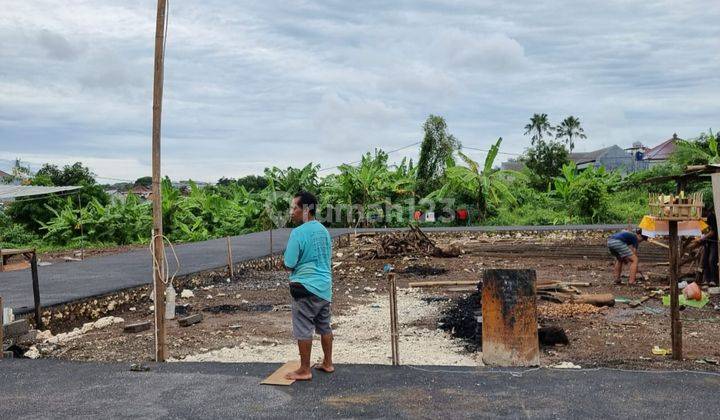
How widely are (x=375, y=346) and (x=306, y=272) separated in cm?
268

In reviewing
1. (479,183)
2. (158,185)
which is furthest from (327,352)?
(479,183)

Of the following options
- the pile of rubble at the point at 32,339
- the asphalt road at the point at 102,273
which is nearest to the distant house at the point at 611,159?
the asphalt road at the point at 102,273

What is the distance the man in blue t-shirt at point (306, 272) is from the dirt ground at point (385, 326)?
1.70 metres

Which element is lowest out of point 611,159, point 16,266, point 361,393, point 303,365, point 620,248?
point 361,393

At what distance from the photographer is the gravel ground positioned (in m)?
6.83

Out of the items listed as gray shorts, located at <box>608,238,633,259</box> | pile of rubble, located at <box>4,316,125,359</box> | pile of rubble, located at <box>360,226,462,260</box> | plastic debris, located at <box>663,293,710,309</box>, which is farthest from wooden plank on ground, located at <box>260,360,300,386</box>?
pile of rubble, located at <box>360,226,462,260</box>

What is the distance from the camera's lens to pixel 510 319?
568 cm

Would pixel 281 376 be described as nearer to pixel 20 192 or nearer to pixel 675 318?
pixel 675 318

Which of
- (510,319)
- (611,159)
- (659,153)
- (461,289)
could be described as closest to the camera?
(510,319)

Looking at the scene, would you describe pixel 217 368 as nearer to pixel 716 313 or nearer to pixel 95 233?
pixel 716 313

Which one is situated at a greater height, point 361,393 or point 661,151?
point 661,151

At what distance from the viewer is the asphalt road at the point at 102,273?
9.38 m

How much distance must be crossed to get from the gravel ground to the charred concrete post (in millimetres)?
913

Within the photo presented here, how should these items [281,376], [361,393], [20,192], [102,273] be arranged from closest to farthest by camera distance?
[361,393] → [281,376] → [102,273] → [20,192]
